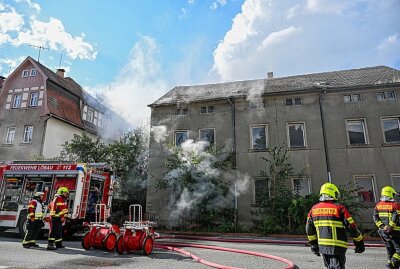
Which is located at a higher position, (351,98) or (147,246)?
(351,98)

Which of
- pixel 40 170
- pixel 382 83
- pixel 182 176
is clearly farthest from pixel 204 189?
pixel 382 83

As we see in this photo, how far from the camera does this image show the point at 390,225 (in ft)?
18.2

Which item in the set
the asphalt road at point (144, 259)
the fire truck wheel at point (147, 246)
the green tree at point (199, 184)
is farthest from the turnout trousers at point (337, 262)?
the green tree at point (199, 184)

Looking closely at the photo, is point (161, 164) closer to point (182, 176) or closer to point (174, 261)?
point (182, 176)

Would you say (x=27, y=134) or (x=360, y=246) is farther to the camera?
(x=27, y=134)

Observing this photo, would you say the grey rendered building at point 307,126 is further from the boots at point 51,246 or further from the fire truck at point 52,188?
the boots at point 51,246

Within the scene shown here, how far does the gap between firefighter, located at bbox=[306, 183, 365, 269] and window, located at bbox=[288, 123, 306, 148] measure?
451 inches

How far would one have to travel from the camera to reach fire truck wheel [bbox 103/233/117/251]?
285 inches

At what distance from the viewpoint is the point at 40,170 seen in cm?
1057

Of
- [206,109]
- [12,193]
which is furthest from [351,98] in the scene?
[12,193]

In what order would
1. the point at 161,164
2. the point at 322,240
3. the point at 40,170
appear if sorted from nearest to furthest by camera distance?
1. the point at 322,240
2. the point at 40,170
3. the point at 161,164

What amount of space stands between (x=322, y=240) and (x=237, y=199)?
36.5ft

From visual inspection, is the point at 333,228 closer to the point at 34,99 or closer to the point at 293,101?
the point at 293,101

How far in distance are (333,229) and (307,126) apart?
12099 millimetres
